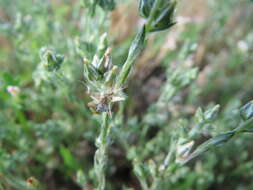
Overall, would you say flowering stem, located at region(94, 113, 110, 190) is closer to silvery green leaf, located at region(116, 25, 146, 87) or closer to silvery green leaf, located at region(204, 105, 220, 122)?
silvery green leaf, located at region(116, 25, 146, 87)

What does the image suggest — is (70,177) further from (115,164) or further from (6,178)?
(6,178)

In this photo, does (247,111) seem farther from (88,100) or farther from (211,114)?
(88,100)

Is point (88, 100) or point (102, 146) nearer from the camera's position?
point (102, 146)

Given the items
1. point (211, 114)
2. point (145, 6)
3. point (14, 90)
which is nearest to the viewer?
point (145, 6)

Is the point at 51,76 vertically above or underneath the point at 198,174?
above

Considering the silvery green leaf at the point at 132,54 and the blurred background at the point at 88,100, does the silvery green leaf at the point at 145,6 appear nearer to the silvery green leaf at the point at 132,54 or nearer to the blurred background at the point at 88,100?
the silvery green leaf at the point at 132,54

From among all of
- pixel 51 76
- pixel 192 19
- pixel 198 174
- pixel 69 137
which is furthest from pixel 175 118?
pixel 192 19

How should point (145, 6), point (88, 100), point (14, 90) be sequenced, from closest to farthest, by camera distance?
point (145, 6) → point (14, 90) → point (88, 100)

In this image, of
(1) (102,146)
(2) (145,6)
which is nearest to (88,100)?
(1) (102,146)

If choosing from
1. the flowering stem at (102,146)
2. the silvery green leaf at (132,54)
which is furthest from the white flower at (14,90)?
the silvery green leaf at (132,54)
